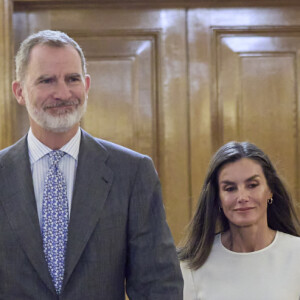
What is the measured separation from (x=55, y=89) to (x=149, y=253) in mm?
460

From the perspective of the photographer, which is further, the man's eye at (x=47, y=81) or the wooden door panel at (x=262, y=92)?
the wooden door panel at (x=262, y=92)

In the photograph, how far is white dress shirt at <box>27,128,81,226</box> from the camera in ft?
5.42

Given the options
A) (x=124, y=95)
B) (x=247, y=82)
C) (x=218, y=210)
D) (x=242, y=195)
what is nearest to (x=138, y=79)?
(x=124, y=95)

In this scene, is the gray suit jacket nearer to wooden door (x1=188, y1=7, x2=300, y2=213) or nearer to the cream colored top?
the cream colored top

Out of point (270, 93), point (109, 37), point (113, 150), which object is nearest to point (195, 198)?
point (270, 93)

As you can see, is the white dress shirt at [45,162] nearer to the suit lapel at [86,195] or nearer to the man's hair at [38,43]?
the suit lapel at [86,195]

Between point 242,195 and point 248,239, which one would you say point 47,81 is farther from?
point 248,239

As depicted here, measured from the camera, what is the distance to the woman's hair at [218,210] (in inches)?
87.7

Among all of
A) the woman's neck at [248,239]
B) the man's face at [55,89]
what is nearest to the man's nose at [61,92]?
the man's face at [55,89]

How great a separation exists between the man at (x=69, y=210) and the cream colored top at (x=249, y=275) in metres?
0.53

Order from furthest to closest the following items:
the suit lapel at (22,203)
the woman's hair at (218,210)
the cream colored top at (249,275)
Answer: the woman's hair at (218,210), the cream colored top at (249,275), the suit lapel at (22,203)

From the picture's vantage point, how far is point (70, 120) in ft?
5.26

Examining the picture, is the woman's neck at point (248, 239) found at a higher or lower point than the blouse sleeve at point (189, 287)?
higher

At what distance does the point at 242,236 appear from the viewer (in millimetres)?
2193
